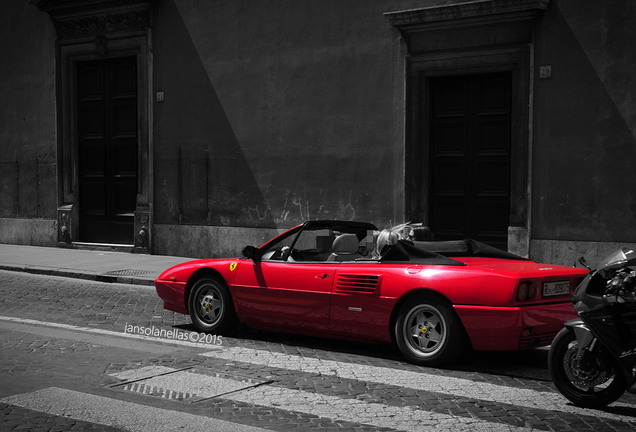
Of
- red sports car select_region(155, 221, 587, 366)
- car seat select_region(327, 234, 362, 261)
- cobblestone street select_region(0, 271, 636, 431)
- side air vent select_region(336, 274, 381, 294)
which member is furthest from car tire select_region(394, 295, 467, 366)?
car seat select_region(327, 234, 362, 261)

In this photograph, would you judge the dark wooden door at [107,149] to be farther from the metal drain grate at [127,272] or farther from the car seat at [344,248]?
the car seat at [344,248]

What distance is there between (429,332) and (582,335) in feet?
5.16

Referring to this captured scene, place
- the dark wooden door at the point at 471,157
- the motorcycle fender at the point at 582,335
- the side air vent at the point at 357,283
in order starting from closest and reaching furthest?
the motorcycle fender at the point at 582,335 < the side air vent at the point at 357,283 < the dark wooden door at the point at 471,157

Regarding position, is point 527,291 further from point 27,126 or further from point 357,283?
point 27,126

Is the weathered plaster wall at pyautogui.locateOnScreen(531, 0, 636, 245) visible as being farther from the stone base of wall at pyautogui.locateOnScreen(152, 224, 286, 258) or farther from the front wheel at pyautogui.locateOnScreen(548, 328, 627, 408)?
the front wheel at pyautogui.locateOnScreen(548, 328, 627, 408)

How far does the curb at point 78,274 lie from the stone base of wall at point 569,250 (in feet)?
21.6

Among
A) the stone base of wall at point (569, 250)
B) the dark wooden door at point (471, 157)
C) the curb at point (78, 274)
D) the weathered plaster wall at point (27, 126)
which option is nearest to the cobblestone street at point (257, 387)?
the curb at point (78, 274)

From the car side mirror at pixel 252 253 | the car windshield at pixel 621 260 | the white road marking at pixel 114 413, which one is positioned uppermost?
the car windshield at pixel 621 260

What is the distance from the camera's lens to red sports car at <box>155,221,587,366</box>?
20.1 ft

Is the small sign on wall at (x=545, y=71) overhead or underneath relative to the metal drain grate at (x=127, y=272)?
overhead

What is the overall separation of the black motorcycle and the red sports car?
78 cm

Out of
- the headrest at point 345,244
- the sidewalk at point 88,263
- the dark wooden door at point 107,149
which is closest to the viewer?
the headrest at point 345,244

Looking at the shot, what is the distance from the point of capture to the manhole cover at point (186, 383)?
5.54m

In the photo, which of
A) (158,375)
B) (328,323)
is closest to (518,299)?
(328,323)
